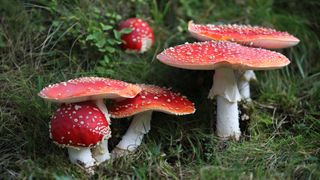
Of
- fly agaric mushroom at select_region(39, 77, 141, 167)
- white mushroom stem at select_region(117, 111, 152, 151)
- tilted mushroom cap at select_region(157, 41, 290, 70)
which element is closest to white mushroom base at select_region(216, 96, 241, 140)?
tilted mushroom cap at select_region(157, 41, 290, 70)

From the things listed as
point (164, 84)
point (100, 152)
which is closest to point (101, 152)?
point (100, 152)

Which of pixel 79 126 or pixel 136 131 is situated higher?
pixel 79 126

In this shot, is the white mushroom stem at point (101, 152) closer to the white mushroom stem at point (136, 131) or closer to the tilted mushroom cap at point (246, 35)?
the white mushroom stem at point (136, 131)

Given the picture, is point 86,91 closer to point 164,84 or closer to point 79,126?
point 79,126

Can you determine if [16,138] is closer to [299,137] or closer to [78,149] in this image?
[78,149]

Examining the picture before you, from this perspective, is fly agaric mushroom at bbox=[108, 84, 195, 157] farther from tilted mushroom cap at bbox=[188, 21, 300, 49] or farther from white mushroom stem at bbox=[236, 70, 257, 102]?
white mushroom stem at bbox=[236, 70, 257, 102]

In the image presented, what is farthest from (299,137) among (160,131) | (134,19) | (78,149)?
(134,19)

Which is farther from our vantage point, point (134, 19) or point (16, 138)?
point (134, 19)
